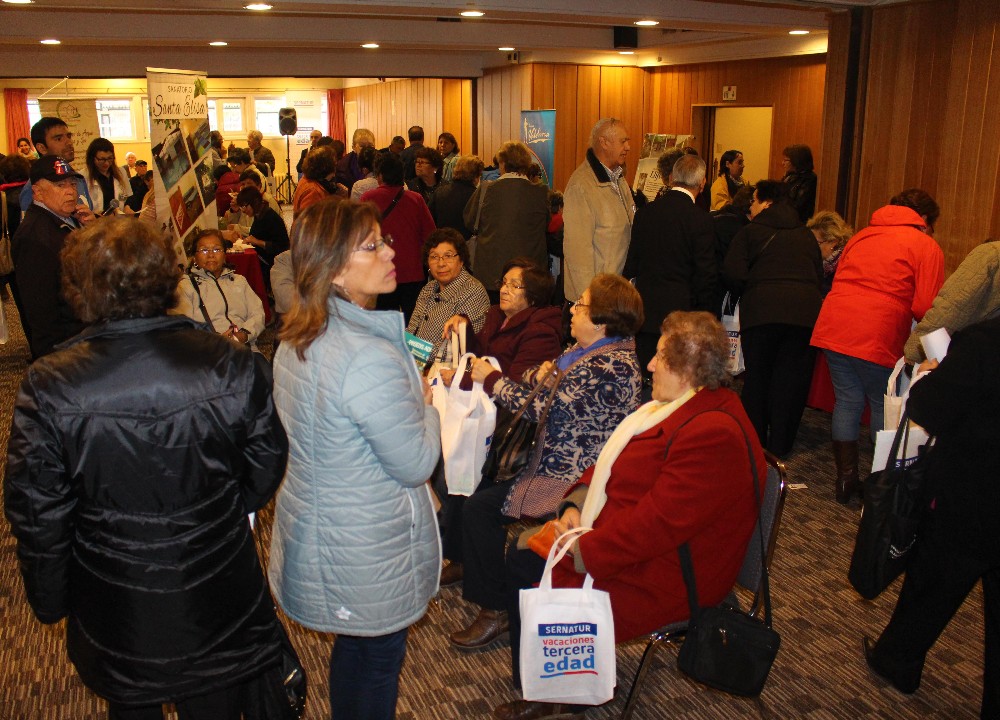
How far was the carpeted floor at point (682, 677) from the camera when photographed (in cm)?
279

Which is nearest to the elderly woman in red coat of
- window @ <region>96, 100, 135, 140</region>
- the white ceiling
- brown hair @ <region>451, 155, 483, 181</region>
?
the white ceiling

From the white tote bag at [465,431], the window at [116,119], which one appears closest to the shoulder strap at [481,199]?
the white tote bag at [465,431]

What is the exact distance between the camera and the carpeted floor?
2.79 m

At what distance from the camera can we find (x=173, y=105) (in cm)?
514

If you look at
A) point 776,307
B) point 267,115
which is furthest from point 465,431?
point 267,115

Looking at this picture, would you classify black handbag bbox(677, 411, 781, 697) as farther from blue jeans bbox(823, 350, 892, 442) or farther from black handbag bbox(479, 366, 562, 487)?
blue jeans bbox(823, 350, 892, 442)

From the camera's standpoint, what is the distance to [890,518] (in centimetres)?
258

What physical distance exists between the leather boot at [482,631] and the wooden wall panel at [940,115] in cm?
393

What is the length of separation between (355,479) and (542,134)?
9.27 meters

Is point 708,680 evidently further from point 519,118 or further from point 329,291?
point 519,118

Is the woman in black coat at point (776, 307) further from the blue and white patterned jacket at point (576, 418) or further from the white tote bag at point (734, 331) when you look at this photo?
the blue and white patterned jacket at point (576, 418)

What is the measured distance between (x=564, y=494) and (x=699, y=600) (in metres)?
0.65

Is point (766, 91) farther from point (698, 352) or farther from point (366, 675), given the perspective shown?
point (366, 675)

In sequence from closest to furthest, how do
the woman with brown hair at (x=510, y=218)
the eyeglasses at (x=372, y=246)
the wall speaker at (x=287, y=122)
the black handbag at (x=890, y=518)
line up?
1. the eyeglasses at (x=372, y=246)
2. the black handbag at (x=890, y=518)
3. the woman with brown hair at (x=510, y=218)
4. the wall speaker at (x=287, y=122)
